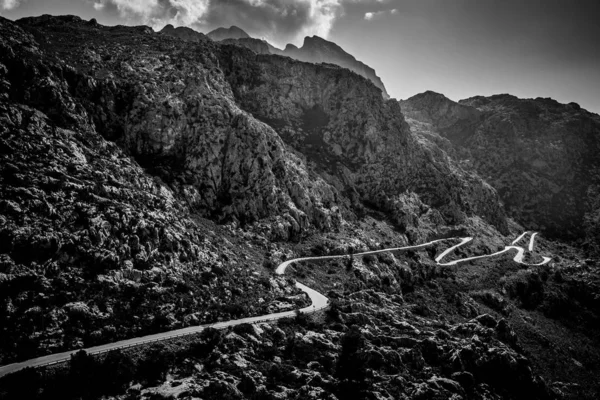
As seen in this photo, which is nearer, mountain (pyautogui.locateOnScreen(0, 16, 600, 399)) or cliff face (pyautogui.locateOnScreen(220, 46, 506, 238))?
mountain (pyautogui.locateOnScreen(0, 16, 600, 399))

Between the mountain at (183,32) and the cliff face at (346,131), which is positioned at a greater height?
the mountain at (183,32)

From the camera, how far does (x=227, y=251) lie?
62031 millimetres

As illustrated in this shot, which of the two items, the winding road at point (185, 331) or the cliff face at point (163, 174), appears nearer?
the winding road at point (185, 331)

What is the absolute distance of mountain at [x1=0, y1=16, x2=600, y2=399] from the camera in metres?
33.2

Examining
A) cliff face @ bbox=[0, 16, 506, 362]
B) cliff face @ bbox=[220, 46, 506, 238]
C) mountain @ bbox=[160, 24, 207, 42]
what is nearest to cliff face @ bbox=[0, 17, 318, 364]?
cliff face @ bbox=[0, 16, 506, 362]

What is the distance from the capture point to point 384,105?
147 metres

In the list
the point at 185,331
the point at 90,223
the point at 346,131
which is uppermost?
the point at 346,131

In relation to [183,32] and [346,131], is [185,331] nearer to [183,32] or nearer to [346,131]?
[346,131]

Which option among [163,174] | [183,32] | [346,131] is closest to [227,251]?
[163,174]

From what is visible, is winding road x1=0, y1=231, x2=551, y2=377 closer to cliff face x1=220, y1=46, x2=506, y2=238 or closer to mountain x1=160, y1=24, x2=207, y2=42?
cliff face x1=220, y1=46, x2=506, y2=238

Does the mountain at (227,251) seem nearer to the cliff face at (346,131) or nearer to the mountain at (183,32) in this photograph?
the cliff face at (346,131)

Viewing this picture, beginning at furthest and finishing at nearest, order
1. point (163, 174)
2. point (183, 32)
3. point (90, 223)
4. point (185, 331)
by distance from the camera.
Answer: point (183, 32)
point (163, 174)
point (90, 223)
point (185, 331)

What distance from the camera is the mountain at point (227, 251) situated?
33156 millimetres

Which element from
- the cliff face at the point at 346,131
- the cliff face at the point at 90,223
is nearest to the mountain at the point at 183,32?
the cliff face at the point at 346,131
